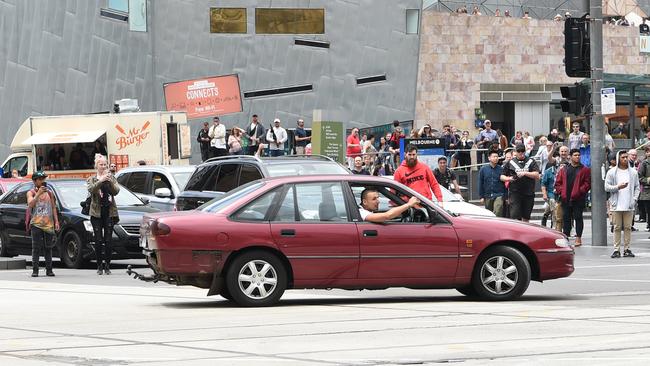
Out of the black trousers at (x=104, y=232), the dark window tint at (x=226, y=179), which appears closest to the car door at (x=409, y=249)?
the dark window tint at (x=226, y=179)

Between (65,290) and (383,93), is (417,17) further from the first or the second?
(65,290)

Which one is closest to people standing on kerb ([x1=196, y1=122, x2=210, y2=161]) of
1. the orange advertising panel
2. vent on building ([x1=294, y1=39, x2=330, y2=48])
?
the orange advertising panel

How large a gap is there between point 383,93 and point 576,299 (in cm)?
3545

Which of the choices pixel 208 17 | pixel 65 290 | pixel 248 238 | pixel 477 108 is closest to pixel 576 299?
pixel 248 238

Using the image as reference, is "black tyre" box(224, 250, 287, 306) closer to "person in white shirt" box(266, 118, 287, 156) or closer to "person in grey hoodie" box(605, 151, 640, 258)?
"person in grey hoodie" box(605, 151, 640, 258)

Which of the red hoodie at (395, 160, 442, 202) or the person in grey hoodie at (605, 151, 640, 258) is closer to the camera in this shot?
the red hoodie at (395, 160, 442, 202)

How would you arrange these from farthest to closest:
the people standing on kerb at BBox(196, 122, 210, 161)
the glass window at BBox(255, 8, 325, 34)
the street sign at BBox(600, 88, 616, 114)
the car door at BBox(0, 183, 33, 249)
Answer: the glass window at BBox(255, 8, 325, 34) → the people standing on kerb at BBox(196, 122, 210, 161) → the street sign at BBox(600, 88, 616, 114) → the car door at BBox(0, 183, 33, 249)

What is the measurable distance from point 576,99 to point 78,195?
28.7 ft

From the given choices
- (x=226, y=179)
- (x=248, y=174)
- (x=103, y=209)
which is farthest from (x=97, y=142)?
(x=248, y=174)

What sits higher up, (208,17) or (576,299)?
A: (208,17)

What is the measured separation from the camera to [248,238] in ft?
47.6

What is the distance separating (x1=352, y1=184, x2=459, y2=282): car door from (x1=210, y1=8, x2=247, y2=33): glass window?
34.1 m

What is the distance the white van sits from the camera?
36125 millimetres

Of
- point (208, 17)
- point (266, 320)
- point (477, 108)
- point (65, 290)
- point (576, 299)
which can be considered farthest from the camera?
point (477, 108)
